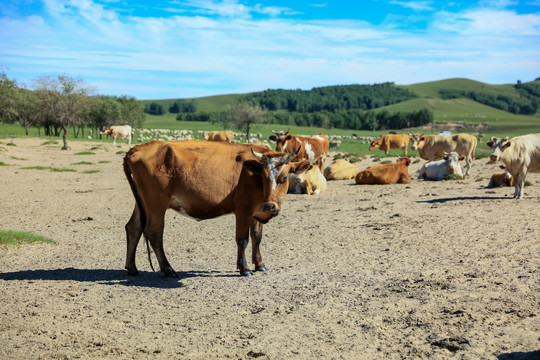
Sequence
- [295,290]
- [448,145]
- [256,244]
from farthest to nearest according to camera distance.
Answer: [448,145], [256,244], [295,290]

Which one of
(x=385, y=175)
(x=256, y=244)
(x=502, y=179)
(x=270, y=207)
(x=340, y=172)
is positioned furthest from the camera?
(x=340, y=172)

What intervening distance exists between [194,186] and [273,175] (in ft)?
4.13

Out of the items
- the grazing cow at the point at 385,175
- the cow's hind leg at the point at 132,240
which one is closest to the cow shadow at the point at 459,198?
the grazing cow at the point at 385,175

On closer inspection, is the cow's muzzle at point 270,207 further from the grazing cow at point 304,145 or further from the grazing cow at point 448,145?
the grazing cow at point 448,145

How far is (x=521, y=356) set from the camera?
4.67 m

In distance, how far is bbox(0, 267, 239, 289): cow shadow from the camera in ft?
24.6

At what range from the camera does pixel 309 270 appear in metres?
8.15

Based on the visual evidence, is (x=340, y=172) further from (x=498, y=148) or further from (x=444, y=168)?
(x=498, y=148)

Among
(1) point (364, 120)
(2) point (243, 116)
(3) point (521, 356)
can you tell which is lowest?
(3) point (521, 356)

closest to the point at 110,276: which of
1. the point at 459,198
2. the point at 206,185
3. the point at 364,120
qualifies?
the point at 206,185

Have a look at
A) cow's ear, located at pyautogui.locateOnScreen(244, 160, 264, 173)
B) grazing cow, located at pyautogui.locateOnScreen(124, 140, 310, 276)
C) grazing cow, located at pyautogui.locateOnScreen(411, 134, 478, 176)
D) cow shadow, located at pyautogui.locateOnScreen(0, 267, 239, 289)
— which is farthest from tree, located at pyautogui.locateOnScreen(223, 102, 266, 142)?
cow's ear, located at pyautogui.locateOnScreen(244, 160, 264, 173)

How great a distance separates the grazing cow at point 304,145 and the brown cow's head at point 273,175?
12441mm

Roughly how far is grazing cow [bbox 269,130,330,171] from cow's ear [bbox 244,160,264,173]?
40.8 ft

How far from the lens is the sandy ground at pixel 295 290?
5.15 metres
